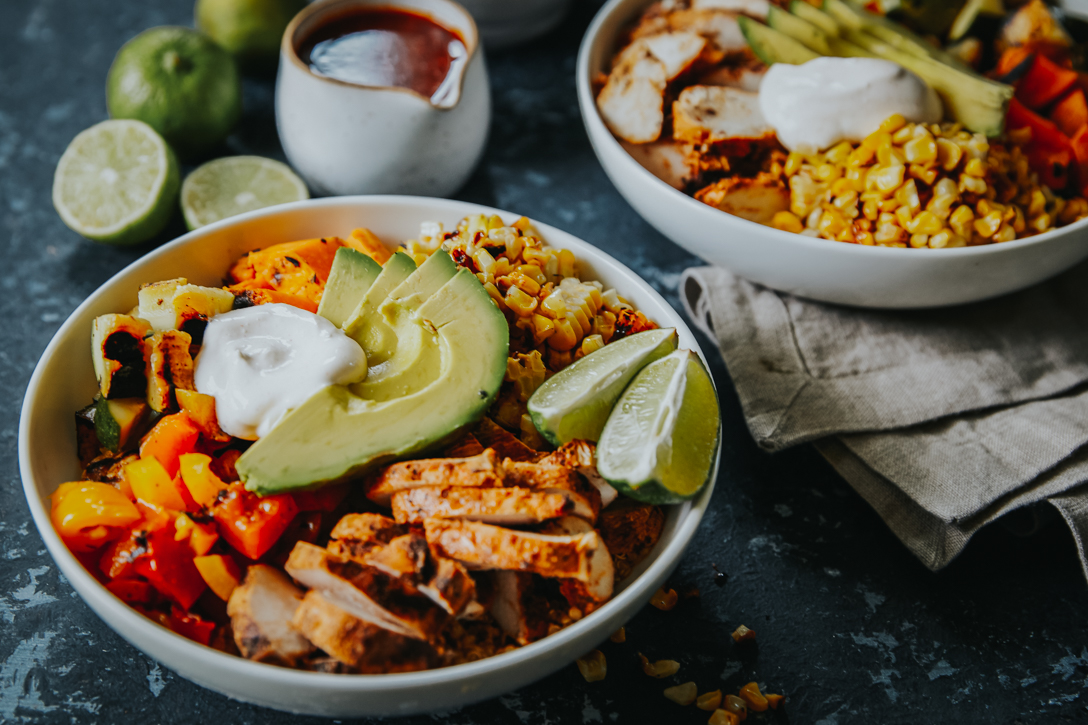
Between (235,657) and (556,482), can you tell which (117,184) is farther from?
(556,482)

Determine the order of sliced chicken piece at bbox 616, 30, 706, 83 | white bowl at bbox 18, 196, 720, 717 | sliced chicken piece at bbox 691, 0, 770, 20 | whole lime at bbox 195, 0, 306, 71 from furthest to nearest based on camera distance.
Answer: whole lime at bbox 195, 0, 306, 71 → sliced chicken piece at bbox 691, 0, 770, 20 → sliced chicken piece at bbox 616, 30, 706, 83 → white bowl at bbox 18, 196, 720, 717

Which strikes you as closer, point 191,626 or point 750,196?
point 191,626

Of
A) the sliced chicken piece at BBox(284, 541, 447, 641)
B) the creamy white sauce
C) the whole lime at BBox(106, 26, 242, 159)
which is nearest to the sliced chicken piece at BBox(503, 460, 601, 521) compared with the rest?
the sliced chicken piece at BBox(284, 541, 447, 641)

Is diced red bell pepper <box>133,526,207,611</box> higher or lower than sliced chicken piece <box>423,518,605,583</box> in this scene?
lower

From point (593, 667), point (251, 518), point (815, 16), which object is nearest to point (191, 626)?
point (251, 518)

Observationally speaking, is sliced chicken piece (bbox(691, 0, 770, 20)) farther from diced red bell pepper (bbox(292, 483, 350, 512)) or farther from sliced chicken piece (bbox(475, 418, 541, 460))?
diced red bell pepper (bbox(292, 483, 350, 512))

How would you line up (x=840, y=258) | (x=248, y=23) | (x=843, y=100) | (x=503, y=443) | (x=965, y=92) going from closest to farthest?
(x=503, y=443), (x=840, y=258), (x=843, y=100), (x=965, y=92), (x=248, y=23)

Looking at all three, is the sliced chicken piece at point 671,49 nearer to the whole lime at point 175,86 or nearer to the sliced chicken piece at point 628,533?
the whole lime at point 175,86

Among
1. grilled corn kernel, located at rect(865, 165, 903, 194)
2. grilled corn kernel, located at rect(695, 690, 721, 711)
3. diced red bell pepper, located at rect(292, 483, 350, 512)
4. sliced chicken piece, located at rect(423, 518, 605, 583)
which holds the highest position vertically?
grilled corn kernel, located at rect(865, 165, 903, 194)
